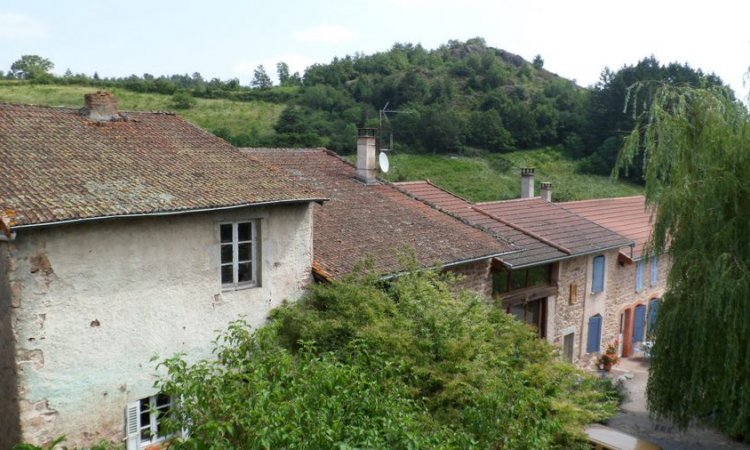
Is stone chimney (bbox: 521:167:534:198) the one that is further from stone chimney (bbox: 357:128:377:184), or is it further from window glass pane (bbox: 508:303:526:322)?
stone chimney (bbox: 357:128:377:184)

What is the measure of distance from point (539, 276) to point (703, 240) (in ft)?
20.6

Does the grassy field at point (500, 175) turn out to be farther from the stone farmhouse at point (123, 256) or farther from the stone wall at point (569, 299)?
the stone farmhouse at point (123, 256)

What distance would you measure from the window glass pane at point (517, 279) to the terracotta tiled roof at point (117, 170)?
25.5ft

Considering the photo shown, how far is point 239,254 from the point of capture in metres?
10.1

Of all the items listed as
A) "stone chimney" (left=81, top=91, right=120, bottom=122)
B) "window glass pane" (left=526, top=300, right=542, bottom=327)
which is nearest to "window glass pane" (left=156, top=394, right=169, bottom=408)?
"stone chimney" (left=81, top=91, right=120, bottom=122)

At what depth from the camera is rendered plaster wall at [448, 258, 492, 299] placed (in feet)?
44.2

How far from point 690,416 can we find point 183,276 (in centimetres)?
1001

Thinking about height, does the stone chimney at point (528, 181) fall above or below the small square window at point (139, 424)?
above

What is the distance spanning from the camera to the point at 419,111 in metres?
52.3

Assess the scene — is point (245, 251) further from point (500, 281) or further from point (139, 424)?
point (500, 281)

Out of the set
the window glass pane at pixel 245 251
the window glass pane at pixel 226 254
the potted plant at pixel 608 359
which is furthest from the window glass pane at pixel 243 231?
the potted plant at pixel 608 359

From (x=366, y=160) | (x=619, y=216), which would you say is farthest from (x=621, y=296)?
(x=366, y=160)

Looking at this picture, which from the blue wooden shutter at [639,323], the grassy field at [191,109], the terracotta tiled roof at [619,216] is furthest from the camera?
the grassy field at [191,109]

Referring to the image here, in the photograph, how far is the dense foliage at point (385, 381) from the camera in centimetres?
572
